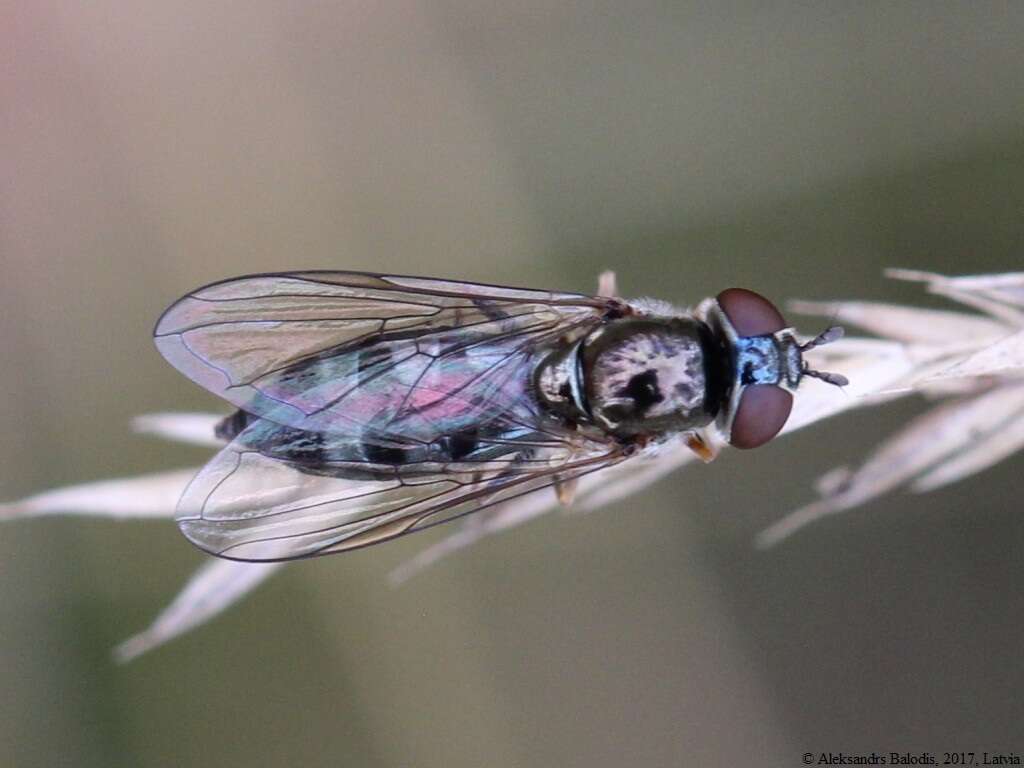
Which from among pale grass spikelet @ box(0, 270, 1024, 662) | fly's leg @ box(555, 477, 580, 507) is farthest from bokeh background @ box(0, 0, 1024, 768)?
pale grass spikelet @ box(0, 270, 1024, 662)

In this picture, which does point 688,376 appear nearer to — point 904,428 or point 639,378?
point 639,378

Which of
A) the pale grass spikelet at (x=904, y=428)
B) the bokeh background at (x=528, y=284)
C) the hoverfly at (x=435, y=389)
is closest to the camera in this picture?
the pale grass spikelet at (x=904, y=428)

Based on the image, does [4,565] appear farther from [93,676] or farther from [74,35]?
[74,35]

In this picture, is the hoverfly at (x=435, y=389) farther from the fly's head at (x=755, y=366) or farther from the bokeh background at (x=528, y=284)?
the bokeh background at (x=528, y=284)

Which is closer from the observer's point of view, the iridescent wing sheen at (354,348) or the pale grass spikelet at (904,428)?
the pale grass spikelet at (904,428)

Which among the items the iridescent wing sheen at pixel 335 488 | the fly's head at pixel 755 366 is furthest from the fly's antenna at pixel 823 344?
the iridescent wing sheen at pixel 335 488

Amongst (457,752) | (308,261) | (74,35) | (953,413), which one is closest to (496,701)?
(457,752)
